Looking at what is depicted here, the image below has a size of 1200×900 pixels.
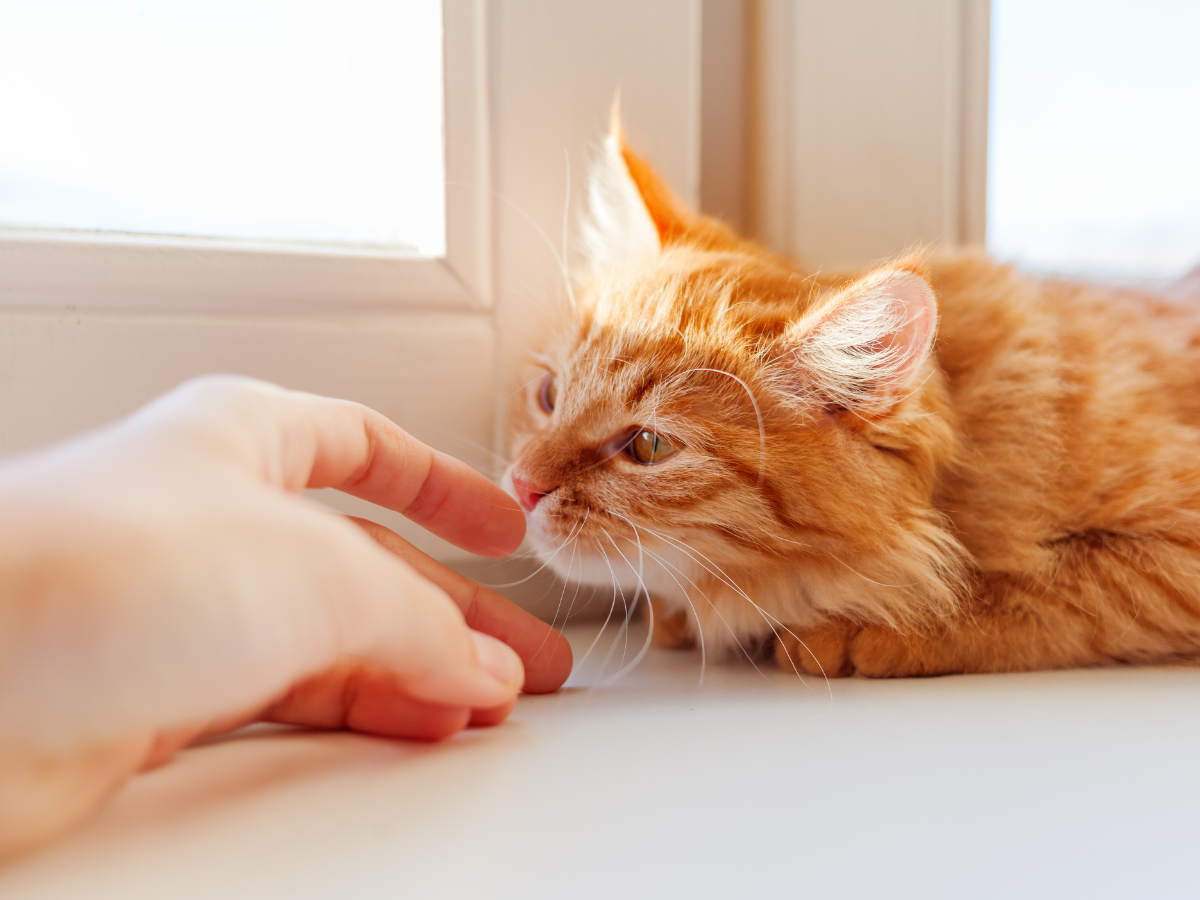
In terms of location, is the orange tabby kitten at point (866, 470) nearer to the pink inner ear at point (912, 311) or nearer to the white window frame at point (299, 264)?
the pink inner ear at point (912, 311)

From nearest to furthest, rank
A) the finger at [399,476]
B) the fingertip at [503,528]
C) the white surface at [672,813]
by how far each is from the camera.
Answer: the white surface at [672,813] → the finger at [399,476] → the fingertip at [503,528]

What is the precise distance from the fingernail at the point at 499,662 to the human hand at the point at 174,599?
0.01m

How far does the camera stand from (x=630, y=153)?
1185 mm

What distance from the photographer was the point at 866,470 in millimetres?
935

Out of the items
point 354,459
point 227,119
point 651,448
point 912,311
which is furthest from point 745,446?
point 227,119

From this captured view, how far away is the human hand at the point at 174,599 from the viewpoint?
0.37 metres

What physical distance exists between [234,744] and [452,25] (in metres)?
1.02

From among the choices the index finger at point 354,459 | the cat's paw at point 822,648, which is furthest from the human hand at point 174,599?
the cat's paw at point 822,648

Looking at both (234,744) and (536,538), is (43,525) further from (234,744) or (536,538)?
(536,538)

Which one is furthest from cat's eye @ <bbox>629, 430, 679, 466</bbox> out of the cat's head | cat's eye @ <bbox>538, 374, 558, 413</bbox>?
cat's eye @ <bbox>538, 374, 558, 413</bbox>

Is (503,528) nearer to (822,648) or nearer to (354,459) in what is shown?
(354,459)

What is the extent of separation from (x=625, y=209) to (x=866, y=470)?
22.9 inches

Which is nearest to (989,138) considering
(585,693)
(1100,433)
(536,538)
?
(1100,433)

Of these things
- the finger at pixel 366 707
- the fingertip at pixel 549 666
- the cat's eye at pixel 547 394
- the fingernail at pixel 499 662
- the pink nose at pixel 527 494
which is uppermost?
the cat's eye at pixel 547 394
